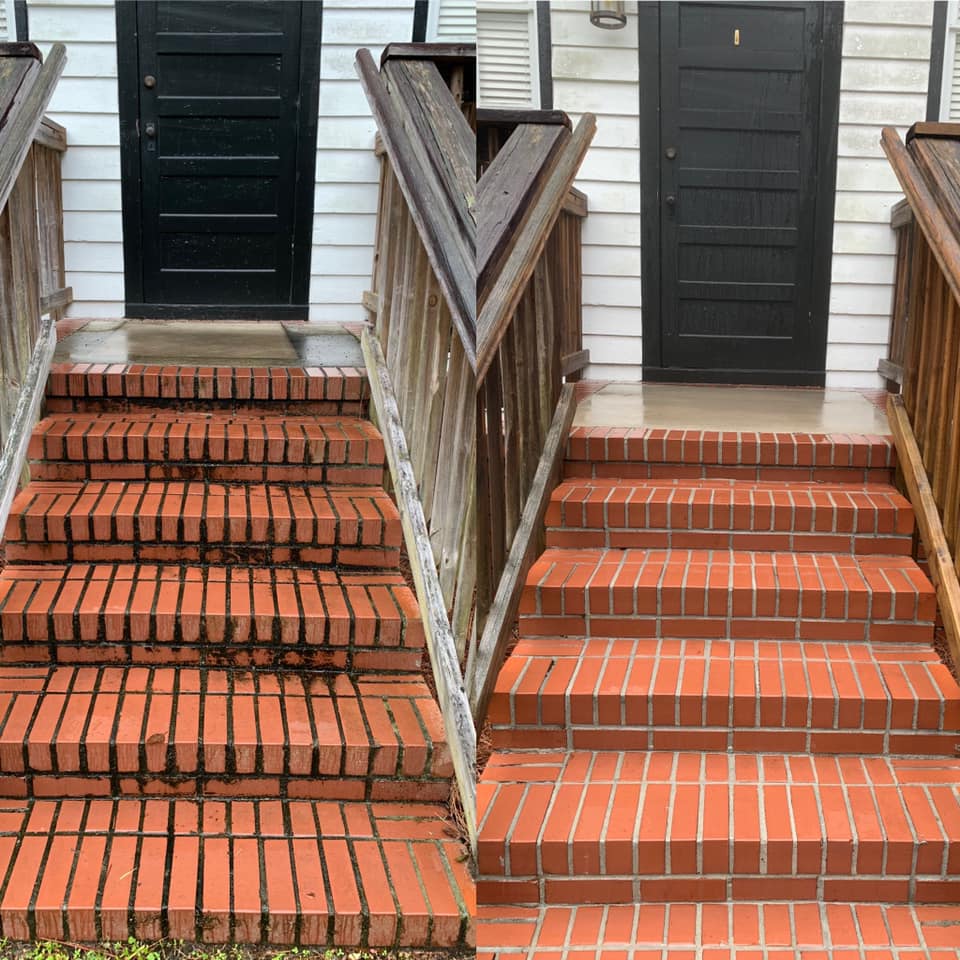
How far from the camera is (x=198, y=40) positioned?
5.42 metres

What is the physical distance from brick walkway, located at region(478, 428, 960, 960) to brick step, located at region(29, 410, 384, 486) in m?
0.76

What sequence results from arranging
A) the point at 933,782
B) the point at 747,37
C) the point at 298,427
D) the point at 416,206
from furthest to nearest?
the point at 747,37 < the point at 298,427 < the point at 416,206 < the point at 933,782

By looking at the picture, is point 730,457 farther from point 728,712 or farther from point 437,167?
point 437,167

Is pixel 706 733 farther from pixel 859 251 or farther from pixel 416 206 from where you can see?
pixel 859 251

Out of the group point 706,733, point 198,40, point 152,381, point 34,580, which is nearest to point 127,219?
point 198,40

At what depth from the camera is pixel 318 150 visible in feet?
18.2

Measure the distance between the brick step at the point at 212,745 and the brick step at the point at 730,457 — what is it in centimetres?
130

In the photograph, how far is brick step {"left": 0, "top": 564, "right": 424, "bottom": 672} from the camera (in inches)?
112

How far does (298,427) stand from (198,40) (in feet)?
9.19

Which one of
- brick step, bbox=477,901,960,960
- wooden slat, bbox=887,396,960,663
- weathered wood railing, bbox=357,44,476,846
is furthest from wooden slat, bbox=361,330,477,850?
wooden slat, bbox=887,396,960,663

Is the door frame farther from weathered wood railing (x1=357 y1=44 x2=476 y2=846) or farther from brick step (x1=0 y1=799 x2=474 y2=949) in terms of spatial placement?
brick step (x1=0 y1=799 x2=474 y2=949)

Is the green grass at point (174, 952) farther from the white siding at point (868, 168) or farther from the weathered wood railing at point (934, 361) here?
the white siding at point (868, 168)

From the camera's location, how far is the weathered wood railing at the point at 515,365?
2.76m

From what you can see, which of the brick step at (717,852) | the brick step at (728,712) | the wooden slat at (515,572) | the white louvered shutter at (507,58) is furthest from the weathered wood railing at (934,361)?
the white louvered shutter at (507,58)
